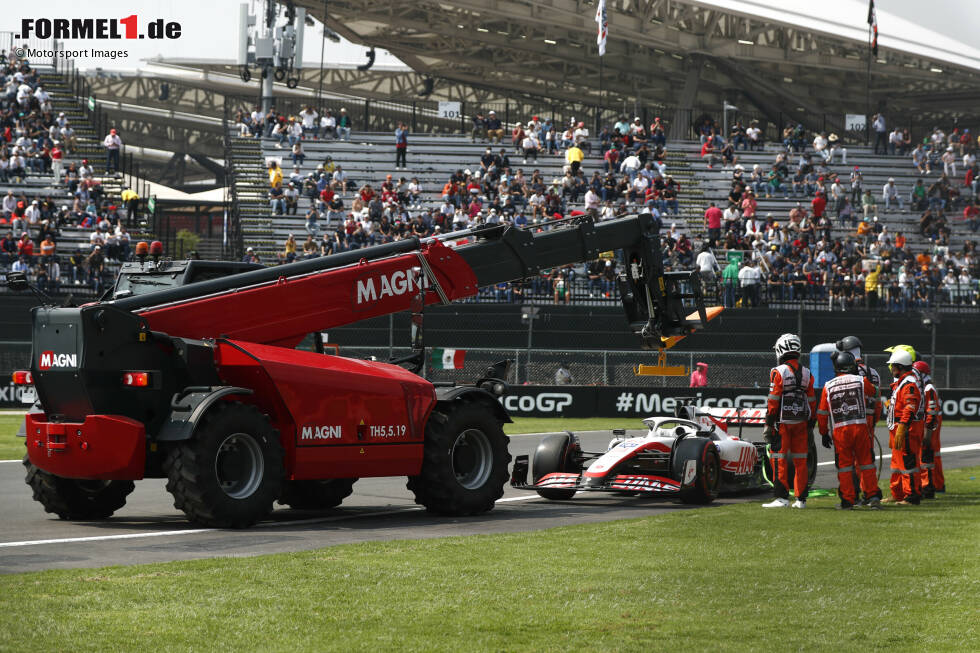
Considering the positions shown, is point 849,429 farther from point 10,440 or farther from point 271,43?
point 271,43

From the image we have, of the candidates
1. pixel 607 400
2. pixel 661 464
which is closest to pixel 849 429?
pixel 661 464

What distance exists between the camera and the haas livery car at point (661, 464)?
49.5ft

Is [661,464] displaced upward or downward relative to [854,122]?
downward

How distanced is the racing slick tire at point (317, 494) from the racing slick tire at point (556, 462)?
240 centimetres

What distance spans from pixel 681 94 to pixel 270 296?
4261 centimetres

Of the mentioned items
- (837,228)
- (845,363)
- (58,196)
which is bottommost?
(845,363)

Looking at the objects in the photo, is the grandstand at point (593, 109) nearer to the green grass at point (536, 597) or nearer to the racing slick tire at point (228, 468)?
the racing slick tire at point (228, 468)

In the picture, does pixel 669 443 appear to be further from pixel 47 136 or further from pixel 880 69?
pixel 880 69

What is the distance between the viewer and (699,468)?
15047 mm

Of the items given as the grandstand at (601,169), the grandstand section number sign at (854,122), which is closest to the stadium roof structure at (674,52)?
the grandstand section number sign at (854,122)

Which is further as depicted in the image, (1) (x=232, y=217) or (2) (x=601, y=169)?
(2) (x=601, y=169)

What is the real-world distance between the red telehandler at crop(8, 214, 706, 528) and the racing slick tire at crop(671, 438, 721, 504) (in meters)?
2.12

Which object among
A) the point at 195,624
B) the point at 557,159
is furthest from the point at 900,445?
the point at 557,159

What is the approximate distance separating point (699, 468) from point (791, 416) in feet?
3.78
